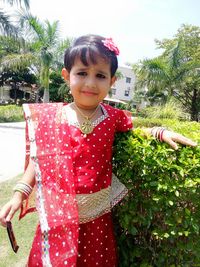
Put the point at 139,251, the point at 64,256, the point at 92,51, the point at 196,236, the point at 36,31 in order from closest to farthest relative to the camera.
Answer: the point at 64,256 → the point at 92,51 → the point at 196,236 → the point at 139,251 → the point at 36,31

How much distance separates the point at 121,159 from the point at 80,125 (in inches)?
14.5

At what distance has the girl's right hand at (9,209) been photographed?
166 centimetres

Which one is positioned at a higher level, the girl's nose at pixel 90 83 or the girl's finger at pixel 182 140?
the girl's nose at pixel 90 83

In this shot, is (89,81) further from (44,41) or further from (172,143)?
(44,41)

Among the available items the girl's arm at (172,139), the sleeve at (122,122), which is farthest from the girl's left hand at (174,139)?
the sleeve at (122,122)

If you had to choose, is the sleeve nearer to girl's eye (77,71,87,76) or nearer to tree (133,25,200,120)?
girl's eye (77,71,87,76)

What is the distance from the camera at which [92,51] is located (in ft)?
5.86

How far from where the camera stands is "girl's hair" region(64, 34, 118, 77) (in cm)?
179

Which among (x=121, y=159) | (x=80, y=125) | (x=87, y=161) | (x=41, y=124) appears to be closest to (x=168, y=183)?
(x=121, y=159)

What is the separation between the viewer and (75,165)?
181 centimetres

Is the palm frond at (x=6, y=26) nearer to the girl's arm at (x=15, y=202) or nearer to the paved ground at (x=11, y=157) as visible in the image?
the paved ground at (x=11, y=157)

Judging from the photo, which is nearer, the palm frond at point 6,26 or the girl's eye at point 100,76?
the girl's eye at point 100,76

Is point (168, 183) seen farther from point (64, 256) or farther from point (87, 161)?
point (64, 256)

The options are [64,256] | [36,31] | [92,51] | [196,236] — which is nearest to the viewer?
[64,256]
